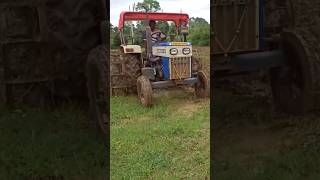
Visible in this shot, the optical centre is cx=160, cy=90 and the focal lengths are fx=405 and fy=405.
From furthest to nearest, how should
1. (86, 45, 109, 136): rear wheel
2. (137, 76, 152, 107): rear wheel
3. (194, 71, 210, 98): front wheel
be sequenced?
(137, 76, 152, 107): rear wheel < (194, 71, 210, 98): front wheel < (86, 45, 109, 136): rear wheel

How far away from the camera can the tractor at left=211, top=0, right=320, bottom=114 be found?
3.48 ft

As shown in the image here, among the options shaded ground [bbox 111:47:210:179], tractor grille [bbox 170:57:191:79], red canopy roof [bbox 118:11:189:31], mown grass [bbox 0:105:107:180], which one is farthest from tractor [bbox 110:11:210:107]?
mown grass [bbox 0:105:107:180]

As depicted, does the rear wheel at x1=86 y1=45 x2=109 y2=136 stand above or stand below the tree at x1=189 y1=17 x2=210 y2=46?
below

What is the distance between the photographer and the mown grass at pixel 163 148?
1.12 meters

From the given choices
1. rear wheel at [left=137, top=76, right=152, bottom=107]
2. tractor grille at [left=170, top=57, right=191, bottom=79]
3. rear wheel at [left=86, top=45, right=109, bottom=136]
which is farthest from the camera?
tractor grille at [left=170, top=57, right=191, bottom=79]

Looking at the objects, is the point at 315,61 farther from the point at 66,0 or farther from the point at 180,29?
the point at 66,0

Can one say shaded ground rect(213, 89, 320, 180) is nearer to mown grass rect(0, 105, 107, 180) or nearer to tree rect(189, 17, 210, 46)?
tree rect(189, 17, 210, 46)

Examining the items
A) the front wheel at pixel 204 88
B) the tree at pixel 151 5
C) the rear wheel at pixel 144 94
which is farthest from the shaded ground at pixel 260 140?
the rear wheel at pixel 144 94

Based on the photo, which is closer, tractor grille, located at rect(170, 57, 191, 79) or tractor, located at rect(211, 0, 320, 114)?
tractor, located at rect(211, 0, 320, 114)

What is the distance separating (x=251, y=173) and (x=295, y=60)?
374mm

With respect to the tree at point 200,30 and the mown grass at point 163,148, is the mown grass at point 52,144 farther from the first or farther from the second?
the tree at point 200,30

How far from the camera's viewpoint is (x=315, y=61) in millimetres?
1219

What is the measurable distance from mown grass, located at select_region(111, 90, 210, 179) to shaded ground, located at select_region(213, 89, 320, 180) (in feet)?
0.15

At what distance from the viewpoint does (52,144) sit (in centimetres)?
117
